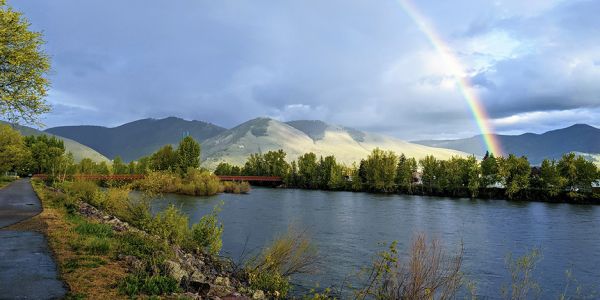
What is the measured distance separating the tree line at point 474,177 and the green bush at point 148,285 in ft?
409

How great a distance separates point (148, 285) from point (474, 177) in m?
132

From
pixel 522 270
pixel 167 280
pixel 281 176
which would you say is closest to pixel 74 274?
pixel 167 280

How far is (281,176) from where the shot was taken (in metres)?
194

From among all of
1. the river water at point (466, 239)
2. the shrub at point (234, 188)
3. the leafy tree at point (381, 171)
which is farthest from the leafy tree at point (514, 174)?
the shrub at point (234, 188)

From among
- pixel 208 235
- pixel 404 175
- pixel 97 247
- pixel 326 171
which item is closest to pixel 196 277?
pixel 97 247

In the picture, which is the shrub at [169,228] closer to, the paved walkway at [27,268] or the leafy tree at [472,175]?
the paved walkway at [27,268]

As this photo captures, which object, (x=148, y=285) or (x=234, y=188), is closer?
(x=148, y=285)

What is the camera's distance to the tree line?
115625 millimetres

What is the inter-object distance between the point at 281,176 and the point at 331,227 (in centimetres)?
14136

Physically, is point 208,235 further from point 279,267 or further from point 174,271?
point 174,271

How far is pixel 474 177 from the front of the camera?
130 meters

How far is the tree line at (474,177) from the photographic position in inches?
4552

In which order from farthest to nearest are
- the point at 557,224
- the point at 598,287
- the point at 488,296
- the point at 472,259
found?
the point at 557,224
the point at 472,259
the point at 598,287
the point at 488,296

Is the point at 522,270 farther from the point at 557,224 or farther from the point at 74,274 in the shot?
the point at 557,224
